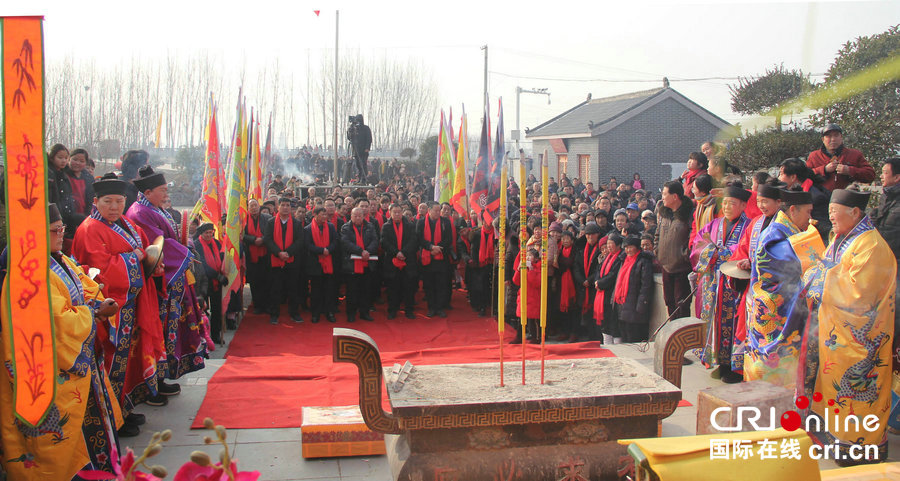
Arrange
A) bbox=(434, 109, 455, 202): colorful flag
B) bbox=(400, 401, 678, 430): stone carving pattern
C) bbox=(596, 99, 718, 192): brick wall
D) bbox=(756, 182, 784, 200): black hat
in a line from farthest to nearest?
bbox=(596, 99, 718, 192): brick wall < bbox=(434, 109, 455, 202): colorful flag < bbox=(756, 182, 784, 200): black hat < bbox=(400, 401, 678, 430): stone carving pattern

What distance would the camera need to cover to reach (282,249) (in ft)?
32.6

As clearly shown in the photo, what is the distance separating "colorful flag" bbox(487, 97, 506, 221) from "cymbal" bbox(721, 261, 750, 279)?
506 centimetres

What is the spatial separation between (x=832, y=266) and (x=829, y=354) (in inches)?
20.3

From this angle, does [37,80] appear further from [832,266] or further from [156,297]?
[832,266]

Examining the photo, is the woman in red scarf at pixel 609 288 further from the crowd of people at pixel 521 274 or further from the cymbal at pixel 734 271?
the cymbal at pixel 734 271

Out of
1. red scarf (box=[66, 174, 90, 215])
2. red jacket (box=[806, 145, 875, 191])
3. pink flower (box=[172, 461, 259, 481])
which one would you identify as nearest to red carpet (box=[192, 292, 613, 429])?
red scarf (box=[66, 174, 90, 215])

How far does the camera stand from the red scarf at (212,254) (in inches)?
339

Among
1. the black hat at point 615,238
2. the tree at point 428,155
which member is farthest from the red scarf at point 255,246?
the tree at point 428,155

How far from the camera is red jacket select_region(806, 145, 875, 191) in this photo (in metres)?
6.55

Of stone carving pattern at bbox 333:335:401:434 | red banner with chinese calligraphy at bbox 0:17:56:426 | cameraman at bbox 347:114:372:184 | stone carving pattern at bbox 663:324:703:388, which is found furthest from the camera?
cameraman at bbox 347:114:372:184

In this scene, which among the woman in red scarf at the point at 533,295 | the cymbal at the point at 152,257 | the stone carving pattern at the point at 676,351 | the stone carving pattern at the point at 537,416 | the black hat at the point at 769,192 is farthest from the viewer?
the woman in red scarf at the point at 533,295

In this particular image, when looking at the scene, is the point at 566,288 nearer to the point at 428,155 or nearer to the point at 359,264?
the point at 359,264
